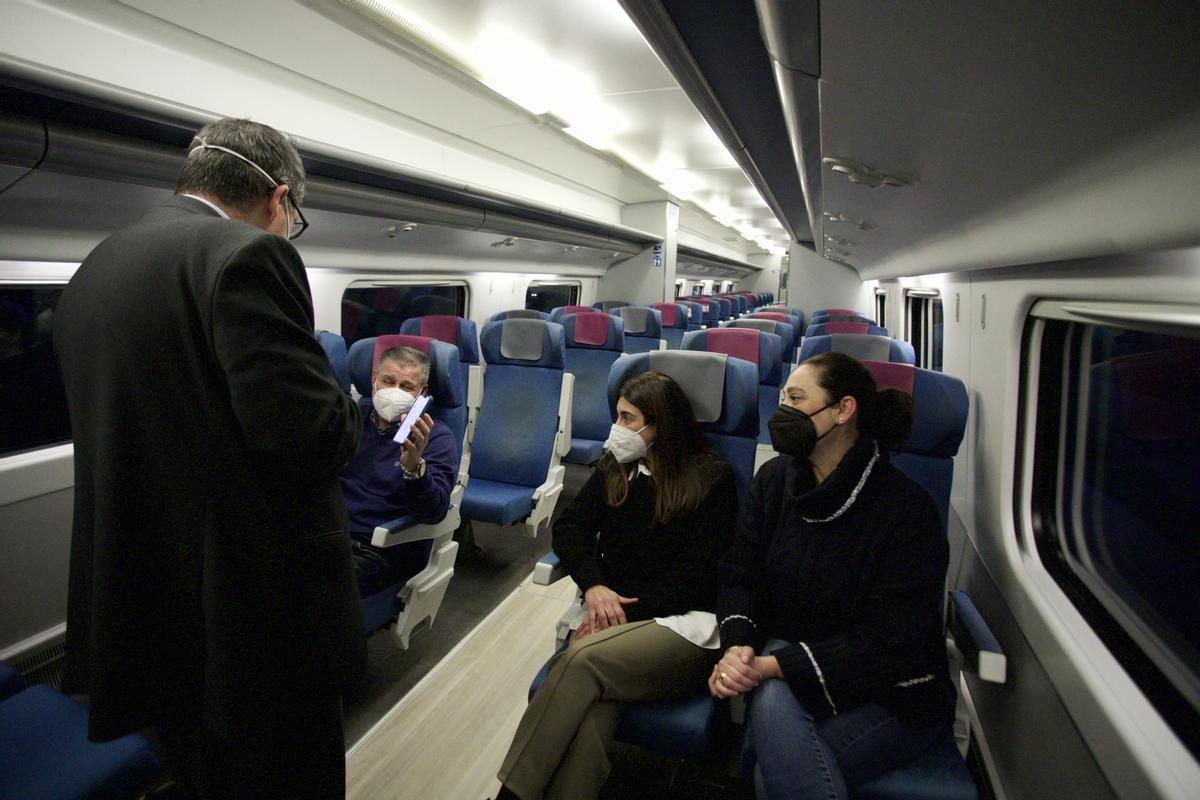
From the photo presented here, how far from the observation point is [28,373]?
2.96m

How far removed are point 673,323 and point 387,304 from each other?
443 cm

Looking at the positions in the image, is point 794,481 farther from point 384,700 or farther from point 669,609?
point 384,700

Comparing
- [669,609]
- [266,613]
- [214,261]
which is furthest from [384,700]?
[214,261]

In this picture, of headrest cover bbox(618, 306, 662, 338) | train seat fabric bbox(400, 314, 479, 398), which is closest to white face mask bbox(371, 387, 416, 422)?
train seat fabric bbox(400, 314, 479, 398)

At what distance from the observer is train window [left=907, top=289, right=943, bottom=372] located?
18.2 ft

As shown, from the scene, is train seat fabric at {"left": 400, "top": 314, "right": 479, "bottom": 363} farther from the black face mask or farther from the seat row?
the black face mask

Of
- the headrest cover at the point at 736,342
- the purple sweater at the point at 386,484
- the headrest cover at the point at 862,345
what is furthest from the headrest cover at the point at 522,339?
the headrest cover at the point at 862,345

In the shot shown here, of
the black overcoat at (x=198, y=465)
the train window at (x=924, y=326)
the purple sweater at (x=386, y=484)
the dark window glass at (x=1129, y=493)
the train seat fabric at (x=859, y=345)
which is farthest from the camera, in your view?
the train window at (x=924, y=326)

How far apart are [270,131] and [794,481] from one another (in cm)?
169

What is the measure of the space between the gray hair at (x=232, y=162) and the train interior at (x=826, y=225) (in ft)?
1.55

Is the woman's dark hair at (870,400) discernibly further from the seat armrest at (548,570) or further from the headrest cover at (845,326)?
the headrest cover at (845,326)

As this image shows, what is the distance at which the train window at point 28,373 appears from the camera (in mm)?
2854

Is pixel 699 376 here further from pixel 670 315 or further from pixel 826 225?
pixel 670 315

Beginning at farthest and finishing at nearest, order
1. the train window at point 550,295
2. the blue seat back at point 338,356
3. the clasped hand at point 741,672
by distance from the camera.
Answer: the train window at point 550,295, the blue seat back at point 338,356, the clasped hand at point 741,672
